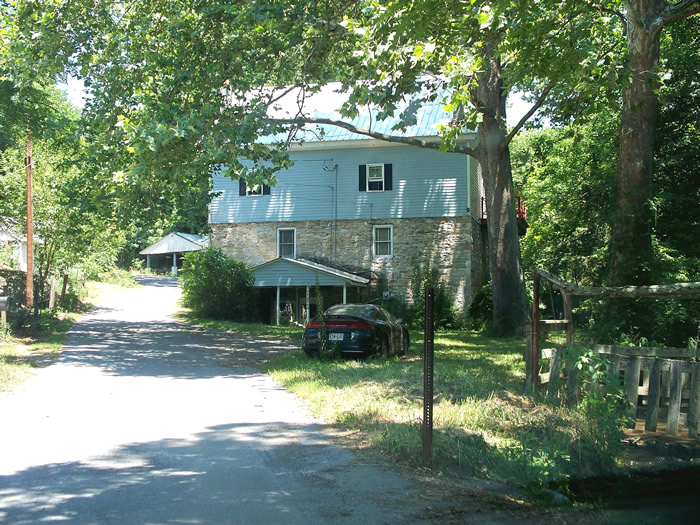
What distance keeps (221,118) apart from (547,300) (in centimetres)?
2364

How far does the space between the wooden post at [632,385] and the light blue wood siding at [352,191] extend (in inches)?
832

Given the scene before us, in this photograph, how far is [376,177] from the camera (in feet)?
98.5

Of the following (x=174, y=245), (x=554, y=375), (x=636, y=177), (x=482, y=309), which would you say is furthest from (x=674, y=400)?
(x=174, y=245)

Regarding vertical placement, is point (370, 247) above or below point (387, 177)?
below

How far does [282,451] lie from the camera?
23.8 feet

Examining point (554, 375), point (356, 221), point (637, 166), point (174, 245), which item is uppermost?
point (174, 245)

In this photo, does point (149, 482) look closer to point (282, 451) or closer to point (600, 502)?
point (282, 451)

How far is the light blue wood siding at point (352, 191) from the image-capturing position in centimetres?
2916

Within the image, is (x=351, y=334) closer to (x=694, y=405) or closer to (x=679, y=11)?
(x=694, y=405)

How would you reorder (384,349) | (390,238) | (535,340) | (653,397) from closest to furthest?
1. (653,397)
2. (535,340)
3. (384,349)
4. (390,238)

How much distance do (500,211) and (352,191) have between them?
10.1 meters

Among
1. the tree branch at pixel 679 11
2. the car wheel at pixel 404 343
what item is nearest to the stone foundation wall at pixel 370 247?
the car wheel at pixel 404 343

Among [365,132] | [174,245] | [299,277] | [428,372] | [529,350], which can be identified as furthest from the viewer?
[174,245]

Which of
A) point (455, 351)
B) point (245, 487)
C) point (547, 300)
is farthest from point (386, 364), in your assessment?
point (547, 300)
